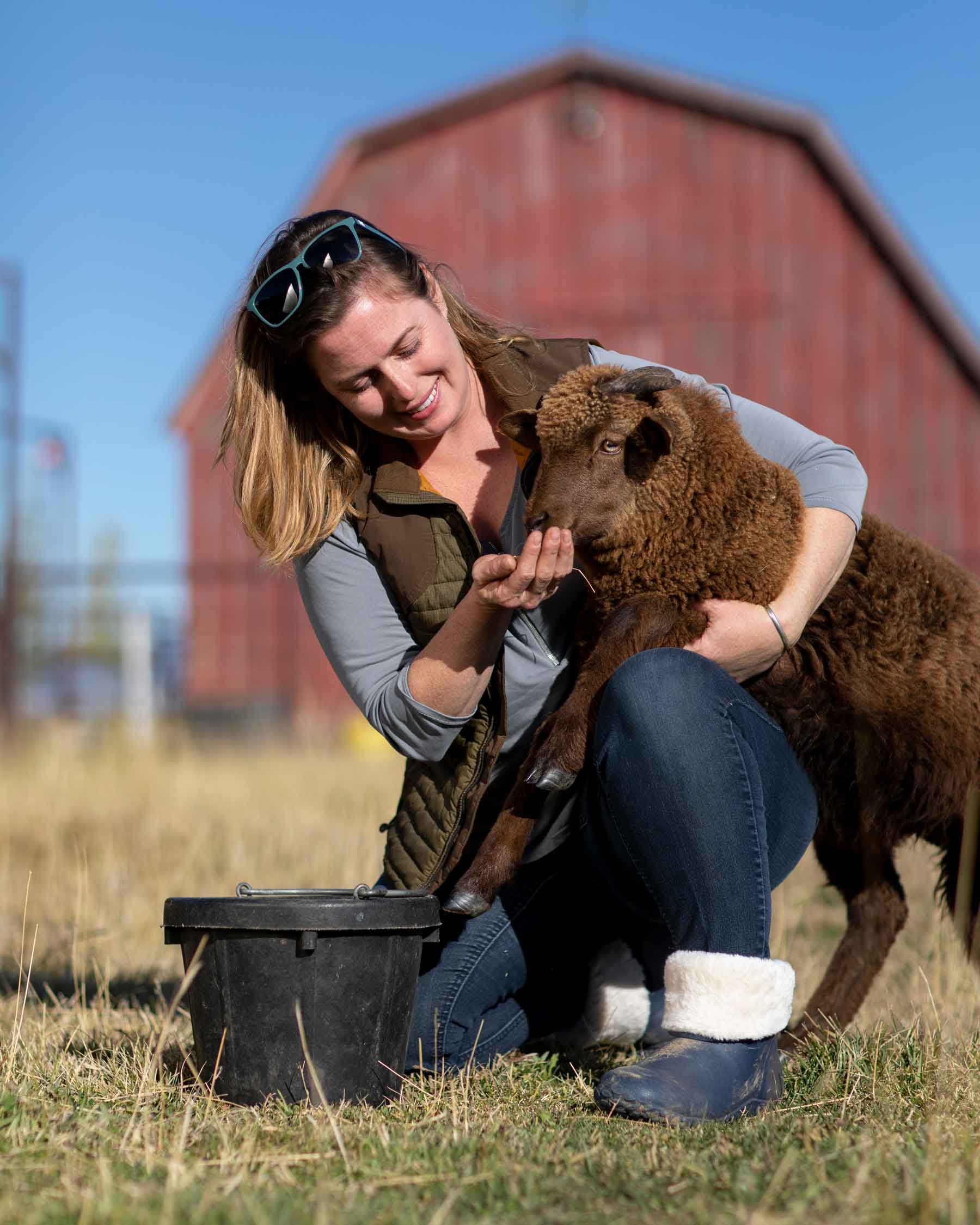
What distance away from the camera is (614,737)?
8.31 feet

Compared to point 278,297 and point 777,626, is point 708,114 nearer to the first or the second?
point 278,297

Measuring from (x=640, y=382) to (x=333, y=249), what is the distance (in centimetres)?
76

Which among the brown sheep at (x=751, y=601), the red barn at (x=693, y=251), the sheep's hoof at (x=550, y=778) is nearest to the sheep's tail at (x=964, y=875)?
the brown sheep at (x=751, y=601)

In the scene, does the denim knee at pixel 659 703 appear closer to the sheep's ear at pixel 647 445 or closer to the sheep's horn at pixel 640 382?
the sheep's ear at pixel 647 445

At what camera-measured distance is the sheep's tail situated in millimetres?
2846

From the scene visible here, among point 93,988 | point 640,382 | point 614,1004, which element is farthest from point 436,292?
point 93,988

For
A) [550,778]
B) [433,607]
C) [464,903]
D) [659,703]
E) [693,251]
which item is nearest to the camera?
[659,703]

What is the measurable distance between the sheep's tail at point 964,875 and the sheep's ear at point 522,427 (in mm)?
1288

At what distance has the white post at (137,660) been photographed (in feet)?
51.2

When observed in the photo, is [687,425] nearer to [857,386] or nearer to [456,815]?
[456,815]

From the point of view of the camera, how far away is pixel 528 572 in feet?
8.25

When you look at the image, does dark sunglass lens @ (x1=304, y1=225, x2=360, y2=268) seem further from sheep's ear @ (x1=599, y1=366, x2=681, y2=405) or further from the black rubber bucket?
A: the black rubber bucket

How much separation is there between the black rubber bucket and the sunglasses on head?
128 centimetres

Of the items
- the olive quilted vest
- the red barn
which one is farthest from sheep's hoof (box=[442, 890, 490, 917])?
the red barn
